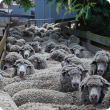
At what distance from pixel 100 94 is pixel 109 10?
648 centimetres

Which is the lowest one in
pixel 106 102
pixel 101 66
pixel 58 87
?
pixel 58 87

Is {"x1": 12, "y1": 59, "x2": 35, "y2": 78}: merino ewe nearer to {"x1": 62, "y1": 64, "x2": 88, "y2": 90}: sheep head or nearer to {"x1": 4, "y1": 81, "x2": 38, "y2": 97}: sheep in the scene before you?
{"x1": 4, "y1": 81, "x2": 38, "y2": 97}: sheep

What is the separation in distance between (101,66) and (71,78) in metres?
0.78

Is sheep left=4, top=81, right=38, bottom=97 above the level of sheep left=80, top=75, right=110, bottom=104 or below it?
below

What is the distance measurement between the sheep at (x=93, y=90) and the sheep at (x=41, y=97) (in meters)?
0.34

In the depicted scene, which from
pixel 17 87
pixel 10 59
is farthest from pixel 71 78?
pixel 10 59

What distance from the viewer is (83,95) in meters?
2.53

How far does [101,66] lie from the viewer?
3471 mm

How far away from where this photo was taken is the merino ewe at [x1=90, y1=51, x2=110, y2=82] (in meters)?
3.45

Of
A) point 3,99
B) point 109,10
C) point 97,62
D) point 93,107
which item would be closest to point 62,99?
point 93,107

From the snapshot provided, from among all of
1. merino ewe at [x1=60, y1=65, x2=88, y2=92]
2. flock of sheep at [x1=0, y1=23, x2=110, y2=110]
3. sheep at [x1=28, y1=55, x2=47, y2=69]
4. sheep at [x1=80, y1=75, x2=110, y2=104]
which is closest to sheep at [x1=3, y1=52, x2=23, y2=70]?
flock of sheep at [x1=0, y1=23, x2=110, y2=110]

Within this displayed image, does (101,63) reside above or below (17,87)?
above

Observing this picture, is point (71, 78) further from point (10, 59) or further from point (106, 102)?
point (10, 59)

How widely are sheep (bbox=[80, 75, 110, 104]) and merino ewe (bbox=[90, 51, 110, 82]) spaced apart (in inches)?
Answer: 39.5
